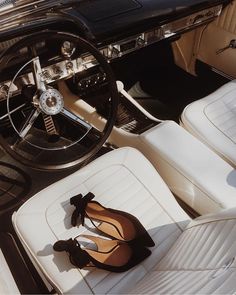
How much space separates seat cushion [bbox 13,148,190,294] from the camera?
122cm

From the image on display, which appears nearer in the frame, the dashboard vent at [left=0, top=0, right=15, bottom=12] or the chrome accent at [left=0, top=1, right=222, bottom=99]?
the chrome accent at [left=0, top=1, right=222, bottom=99]

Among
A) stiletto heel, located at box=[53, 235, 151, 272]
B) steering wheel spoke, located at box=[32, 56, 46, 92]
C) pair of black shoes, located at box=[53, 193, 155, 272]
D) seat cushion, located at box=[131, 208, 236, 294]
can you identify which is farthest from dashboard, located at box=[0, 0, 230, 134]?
seat cushion, located at box=[131, 208, 236, 294]

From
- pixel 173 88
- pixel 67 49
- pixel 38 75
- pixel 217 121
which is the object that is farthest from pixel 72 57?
pixel 173 88

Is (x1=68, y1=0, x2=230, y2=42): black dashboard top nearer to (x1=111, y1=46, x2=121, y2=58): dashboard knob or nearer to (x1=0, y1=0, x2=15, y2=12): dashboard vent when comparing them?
(x1=111, y1=46, x2=121, y2=58): dashboard knob

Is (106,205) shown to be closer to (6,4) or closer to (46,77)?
(46,77)

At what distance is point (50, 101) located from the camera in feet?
4.70

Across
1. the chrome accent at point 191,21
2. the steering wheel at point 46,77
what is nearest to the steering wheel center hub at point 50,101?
the steering wheel at point 46,77

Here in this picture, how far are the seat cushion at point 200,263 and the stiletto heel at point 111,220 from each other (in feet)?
0.43

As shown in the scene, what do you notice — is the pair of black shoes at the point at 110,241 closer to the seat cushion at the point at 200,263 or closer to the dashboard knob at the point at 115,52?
the seat cushion at the point at 200,263

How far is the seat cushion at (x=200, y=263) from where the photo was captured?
2.93 ft

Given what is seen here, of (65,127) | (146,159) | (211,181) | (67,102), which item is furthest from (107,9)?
(211,181)

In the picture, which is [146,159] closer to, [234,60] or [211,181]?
[211,181]

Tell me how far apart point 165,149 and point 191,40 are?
1.29 meters

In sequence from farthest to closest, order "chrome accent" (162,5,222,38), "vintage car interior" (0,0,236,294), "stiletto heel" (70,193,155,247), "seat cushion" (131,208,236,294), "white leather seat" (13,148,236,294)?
"chrome accent" (162,5,222,38) → "stiletto heel" (70,193,155,247) → "vintage car interior" (0,0,236,294) → "white leather seat" (13,148,236,294) → "seat cushion" (131,208,236,294)
